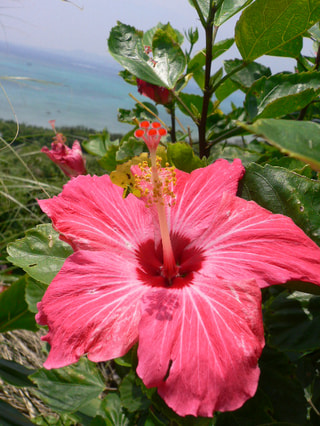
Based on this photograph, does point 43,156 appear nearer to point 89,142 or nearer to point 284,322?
point 89,142

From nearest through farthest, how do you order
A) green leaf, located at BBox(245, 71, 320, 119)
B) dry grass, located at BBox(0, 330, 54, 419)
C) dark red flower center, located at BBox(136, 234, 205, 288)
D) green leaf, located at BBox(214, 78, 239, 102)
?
dark red flower center, located at BBox(136, 234, 205, 288) < green leaf, located at BBox(245, 71, 320, 119) < green leaf, located at BBox(214, 78, 239, 102) < dry grass, located at BBox(0, 330, 54, 419)

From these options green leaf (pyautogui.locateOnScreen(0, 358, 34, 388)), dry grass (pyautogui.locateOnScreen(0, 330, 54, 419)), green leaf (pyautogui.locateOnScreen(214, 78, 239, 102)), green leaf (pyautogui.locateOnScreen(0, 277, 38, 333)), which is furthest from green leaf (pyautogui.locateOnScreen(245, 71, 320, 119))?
dry grass (pyautogui.locateOnScreen(0, 330, 54, 419))

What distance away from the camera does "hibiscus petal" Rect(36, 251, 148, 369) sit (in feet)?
1.79

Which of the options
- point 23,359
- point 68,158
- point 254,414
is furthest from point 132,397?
point 23,359

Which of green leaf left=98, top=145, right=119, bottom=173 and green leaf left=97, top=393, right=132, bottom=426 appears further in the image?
green leaf left=98, top=145, right=119, bottom=173

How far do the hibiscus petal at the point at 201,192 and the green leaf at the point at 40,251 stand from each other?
0.87 ft

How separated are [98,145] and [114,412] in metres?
0.90

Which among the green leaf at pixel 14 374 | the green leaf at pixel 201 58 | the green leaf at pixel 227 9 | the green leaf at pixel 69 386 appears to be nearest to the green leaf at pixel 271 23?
the green leaf at pixel 227 9

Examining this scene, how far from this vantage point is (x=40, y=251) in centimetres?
85

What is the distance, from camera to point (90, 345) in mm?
548

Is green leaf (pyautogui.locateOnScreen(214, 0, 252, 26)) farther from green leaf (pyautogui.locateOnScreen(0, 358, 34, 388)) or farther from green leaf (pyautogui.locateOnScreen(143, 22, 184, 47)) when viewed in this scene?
green leaf (pyautogui.locateOnScreen(0, 358, 34, 388))

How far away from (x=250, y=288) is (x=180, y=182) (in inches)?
11.7

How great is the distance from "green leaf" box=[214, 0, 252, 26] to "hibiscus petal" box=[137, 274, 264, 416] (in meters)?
0.55

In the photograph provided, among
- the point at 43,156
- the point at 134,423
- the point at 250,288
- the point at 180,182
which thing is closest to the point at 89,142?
the point at 180,182
